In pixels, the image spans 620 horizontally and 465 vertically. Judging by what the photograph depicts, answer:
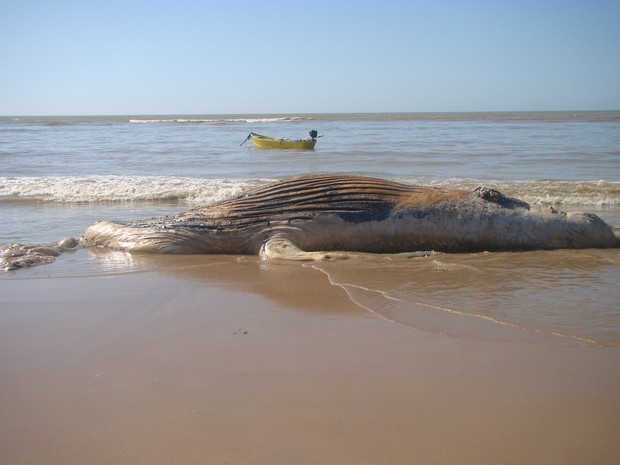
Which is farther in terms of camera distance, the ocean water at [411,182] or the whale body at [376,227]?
Result: the whale body at [376,227]

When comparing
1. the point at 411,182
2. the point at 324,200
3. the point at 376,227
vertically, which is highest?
the point at 324,200

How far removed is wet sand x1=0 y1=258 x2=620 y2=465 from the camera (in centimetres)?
272

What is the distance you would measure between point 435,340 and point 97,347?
7.76ft

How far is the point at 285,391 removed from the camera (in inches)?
129

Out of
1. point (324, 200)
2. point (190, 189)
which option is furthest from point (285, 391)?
point (190, 189)

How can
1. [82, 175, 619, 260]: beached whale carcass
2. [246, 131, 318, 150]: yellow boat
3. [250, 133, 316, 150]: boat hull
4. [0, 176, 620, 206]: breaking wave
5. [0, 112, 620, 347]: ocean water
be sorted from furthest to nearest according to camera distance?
[250, 133, 316, 150]: boat hull
[246, 131, 318, 150]: yellow boat
[0, 176, 620, 206]: breaking wave
[82, 175, 619, 260]: beached whale carcass
[0, 112, 620, 347]: ocean water

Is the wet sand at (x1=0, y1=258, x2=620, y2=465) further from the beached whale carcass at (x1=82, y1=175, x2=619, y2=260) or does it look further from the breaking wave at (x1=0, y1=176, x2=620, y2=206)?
the breaking wave at (x1=0, y1=176, x2=620, y2=206)

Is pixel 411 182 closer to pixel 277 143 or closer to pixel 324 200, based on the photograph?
pixel 324 200

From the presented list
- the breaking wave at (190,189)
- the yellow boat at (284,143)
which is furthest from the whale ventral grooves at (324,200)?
the yellow boat at (284,143)

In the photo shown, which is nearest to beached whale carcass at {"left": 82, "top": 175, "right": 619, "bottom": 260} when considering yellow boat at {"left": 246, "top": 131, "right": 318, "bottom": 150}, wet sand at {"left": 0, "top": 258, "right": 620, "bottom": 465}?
wet sand at {"left": 0, "top": 258, "right": 620, "bottom": 465}

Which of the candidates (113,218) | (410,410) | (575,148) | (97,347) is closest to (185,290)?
(97,347)

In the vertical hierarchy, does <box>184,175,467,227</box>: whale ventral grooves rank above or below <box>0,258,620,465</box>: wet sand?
above

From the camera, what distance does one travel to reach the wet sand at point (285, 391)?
2.72 meters

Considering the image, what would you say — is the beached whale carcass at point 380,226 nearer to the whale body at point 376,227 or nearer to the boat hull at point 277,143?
the whale body at point 376,227
